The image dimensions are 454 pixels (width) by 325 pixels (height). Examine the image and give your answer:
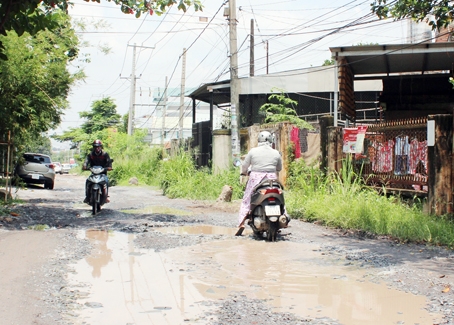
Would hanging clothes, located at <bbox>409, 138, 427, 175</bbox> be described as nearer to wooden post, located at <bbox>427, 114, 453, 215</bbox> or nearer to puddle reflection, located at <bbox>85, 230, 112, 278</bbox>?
wooden post, located at <bbox>427, 114, 453, 215</bbox>

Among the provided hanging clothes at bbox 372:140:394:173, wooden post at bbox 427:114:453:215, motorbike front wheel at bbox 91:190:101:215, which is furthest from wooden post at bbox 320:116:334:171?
motorbike front wheel at bbox 91:190:101:215

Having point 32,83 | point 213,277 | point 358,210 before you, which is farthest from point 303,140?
point 213,277

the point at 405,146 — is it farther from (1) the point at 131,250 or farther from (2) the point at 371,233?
(1) the point at 131,250

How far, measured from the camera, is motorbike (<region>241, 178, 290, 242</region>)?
26.9 ft

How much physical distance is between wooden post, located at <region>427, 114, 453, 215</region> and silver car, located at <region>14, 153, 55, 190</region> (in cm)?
1819

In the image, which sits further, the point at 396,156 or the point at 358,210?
the point at 396,156

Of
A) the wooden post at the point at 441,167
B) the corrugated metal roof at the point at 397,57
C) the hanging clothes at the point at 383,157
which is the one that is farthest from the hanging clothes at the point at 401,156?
the corrugated metal roof at the point at 397,57

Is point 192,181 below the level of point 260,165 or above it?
below

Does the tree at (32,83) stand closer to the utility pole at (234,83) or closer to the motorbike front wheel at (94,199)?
the motorbike front wheel at (94,199)

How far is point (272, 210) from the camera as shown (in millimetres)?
8188

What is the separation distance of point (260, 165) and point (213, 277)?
10.2ft

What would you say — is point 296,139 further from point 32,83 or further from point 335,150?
point 32,83

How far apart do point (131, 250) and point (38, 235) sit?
6.35 feet

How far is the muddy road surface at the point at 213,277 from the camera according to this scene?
→ 14.7ft
